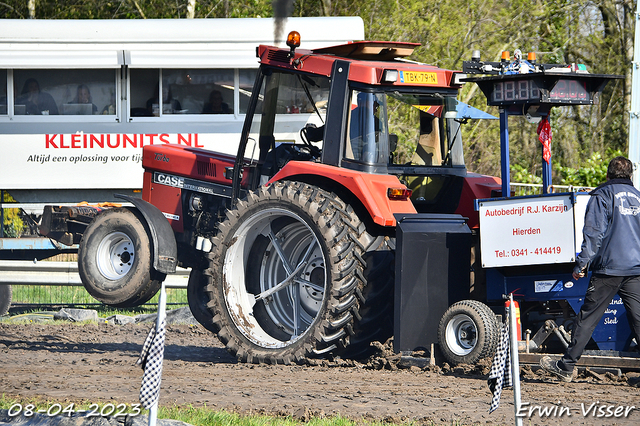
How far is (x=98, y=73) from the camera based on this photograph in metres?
12.0

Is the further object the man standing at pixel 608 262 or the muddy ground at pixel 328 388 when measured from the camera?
the man standing at pixel 608 262

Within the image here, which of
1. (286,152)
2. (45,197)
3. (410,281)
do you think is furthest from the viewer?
(45,197)

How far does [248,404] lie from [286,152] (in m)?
3.04

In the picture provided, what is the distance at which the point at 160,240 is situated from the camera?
8.14 m

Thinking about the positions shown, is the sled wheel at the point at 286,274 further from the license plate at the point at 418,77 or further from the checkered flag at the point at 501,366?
the checkered flag at the point at 501,366

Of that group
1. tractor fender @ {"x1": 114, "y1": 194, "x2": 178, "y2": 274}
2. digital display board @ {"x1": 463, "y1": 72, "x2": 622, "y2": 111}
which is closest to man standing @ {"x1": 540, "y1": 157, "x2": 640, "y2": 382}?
digital display board @ {"x1": 463, "y1": 72, "x2": 622, "y2": 111}

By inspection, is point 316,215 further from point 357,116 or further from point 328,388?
point 328,388

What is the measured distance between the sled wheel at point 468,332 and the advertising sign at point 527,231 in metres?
0.39

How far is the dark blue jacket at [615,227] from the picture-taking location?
602cm

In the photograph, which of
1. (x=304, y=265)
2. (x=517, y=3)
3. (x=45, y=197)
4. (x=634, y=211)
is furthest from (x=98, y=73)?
(x=517, y=3)

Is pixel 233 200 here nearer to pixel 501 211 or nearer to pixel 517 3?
pixel 501 211

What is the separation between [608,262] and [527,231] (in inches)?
24.6

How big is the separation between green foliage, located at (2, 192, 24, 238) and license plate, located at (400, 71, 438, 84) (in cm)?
626

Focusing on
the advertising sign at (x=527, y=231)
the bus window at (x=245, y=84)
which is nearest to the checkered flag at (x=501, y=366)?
the advertising sign at (x=527, y=231)
